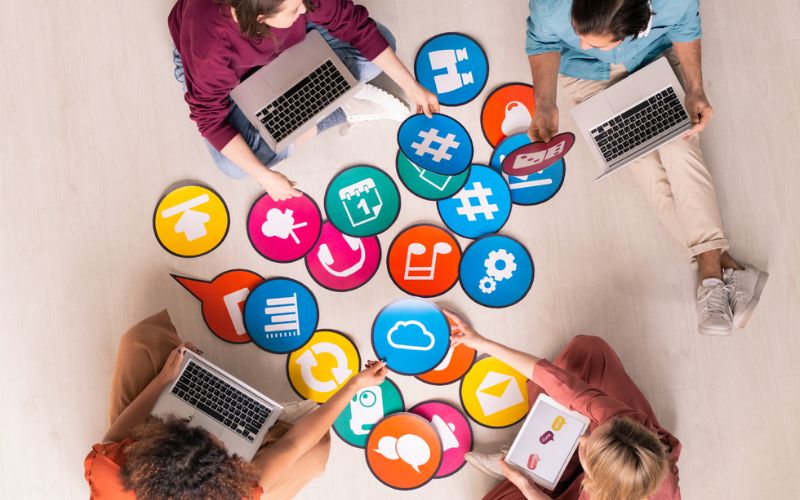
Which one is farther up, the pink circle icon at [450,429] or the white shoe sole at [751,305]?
the white shoe sole at [751,305]

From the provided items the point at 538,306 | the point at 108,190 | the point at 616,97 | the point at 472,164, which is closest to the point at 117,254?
the point at 108,190

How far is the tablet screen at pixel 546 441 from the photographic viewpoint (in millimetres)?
1637

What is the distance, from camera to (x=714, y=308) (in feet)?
5.80

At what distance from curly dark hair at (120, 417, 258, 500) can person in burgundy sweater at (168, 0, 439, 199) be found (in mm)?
655

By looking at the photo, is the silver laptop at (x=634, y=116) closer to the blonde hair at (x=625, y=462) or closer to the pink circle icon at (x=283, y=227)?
the blonde hair at (x=625, y=462)

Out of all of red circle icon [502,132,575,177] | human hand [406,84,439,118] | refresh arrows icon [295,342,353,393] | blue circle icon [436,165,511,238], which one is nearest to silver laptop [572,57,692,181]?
red circle icon [502,132,575,177]

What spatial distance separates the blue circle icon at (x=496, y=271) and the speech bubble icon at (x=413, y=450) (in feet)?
1.47

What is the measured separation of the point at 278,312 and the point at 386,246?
38 centimetres

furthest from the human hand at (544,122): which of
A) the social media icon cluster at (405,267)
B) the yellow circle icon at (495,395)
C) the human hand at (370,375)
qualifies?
the human hand at (370,375)

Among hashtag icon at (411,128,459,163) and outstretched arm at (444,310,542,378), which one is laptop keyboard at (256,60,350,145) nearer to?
hashtag icon at (411,128,459,163)

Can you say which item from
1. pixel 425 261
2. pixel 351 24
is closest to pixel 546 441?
pixel 425 261

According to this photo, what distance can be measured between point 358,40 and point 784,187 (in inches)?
53.2

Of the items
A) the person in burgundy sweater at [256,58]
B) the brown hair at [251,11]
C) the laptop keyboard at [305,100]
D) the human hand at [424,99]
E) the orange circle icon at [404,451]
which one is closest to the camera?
the brown hair at [251,11]

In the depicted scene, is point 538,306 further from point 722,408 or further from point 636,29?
point 636,29
